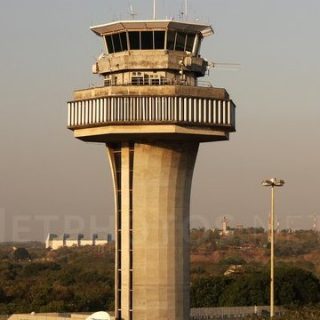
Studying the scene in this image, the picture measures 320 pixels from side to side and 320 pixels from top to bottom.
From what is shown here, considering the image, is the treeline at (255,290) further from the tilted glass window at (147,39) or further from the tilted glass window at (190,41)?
the tilted glass window at (147,39)

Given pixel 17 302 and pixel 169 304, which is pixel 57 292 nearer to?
pixel 17 302

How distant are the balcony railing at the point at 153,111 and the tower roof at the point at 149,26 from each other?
5.38m

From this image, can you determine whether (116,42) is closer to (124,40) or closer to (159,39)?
(124,40)

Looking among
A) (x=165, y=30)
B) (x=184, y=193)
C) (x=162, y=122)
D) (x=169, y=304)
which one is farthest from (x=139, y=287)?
(x=165, y=30)

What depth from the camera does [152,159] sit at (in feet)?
232

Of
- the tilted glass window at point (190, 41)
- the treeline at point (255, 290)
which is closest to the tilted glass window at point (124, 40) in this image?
the tilted glass window at point (190, 41)

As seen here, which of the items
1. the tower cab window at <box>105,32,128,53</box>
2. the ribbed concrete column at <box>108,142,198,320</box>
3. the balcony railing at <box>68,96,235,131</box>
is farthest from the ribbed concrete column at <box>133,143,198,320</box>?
the tower cab window at <box>105,32,128,53</box>

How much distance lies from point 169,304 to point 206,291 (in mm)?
68564

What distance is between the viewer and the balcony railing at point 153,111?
67.8m

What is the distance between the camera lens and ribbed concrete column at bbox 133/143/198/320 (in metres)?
70.2

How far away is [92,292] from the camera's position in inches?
5881

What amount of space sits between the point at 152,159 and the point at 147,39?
329 inches

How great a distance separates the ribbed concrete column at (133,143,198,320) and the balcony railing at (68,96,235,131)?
3028 mm

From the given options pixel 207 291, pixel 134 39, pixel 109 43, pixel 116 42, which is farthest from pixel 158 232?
pixel 207 291
